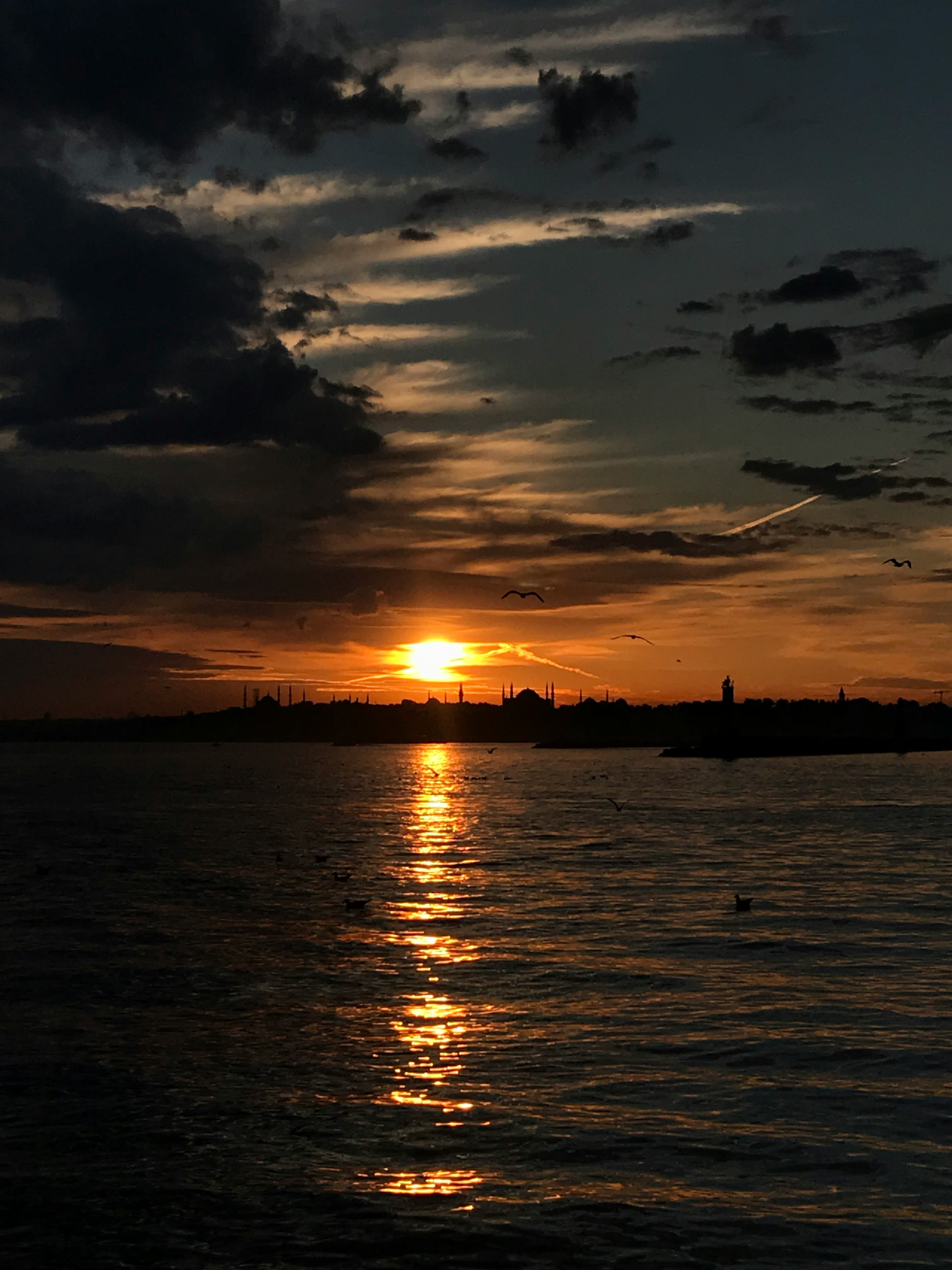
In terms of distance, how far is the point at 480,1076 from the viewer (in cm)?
2452

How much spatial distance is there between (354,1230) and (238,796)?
14796cm

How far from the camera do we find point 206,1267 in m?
16.3

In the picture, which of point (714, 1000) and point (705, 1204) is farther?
point (714, 1000)

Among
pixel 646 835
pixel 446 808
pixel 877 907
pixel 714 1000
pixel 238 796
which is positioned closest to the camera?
pixel 714 1000

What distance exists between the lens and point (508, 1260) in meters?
16.4

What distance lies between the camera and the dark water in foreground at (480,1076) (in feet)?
57.1

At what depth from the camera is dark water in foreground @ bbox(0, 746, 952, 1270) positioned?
17391 mm

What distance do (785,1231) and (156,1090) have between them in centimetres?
1210

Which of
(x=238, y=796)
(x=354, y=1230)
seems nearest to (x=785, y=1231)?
(x=354, y=1230)

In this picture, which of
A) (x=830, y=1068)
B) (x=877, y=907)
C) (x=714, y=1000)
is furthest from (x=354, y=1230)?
(x=877, y=907)

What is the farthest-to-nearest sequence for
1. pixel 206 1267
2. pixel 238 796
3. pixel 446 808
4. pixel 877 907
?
pixel 238 796
pixel 446 808
pixel 877 907
pixel 206 1267

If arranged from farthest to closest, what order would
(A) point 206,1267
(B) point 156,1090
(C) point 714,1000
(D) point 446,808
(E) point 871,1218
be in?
1. (D) point 446,808
2. (C) point 714,1000
3. (B) point 156,1090
4. (E) point 871,1218
5. (A) point 206,1267

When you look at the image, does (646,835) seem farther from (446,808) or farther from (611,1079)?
(611,1079)

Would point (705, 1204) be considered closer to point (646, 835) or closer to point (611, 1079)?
point (611, 1079)
